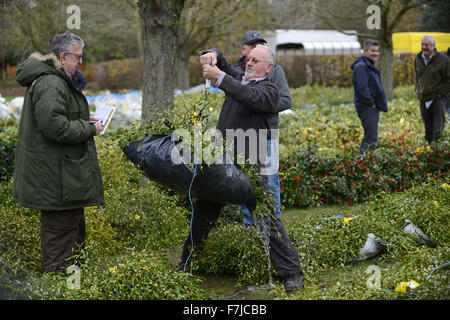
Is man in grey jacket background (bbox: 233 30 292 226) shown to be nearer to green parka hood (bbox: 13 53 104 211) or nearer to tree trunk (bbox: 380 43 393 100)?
green parka hood (bbox: 13 53 104 211)

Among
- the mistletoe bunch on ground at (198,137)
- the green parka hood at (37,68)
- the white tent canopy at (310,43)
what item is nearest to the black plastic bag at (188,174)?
the mistletoe bunch on ground at (198,137)

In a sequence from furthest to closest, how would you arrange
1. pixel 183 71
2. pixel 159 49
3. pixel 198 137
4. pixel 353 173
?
pixel 183 71
pixel 353 173
pixel 159 49
pixel 198 137

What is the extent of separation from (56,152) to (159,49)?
106 inches

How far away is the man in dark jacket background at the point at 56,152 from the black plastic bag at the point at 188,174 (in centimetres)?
39

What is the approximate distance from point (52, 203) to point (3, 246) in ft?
3.20

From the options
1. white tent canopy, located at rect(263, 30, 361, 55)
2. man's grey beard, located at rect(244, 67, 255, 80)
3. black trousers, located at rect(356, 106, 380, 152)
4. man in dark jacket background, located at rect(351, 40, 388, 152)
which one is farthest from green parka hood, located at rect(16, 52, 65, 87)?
white tent canopy, located at rect(263, 30, 361, 55)

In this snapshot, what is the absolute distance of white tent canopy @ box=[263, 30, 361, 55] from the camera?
28828 millimetres

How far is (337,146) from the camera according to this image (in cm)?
884

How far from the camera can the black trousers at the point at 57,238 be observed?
3.92 m

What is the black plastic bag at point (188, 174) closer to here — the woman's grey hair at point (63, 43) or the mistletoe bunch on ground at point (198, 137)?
the mistletoe bunch on ground at point (198, 137)

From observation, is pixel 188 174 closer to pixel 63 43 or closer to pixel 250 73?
pixel 250 73

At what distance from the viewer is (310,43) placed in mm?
Result: 29109

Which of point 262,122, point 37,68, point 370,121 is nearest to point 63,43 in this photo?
point 37,68
